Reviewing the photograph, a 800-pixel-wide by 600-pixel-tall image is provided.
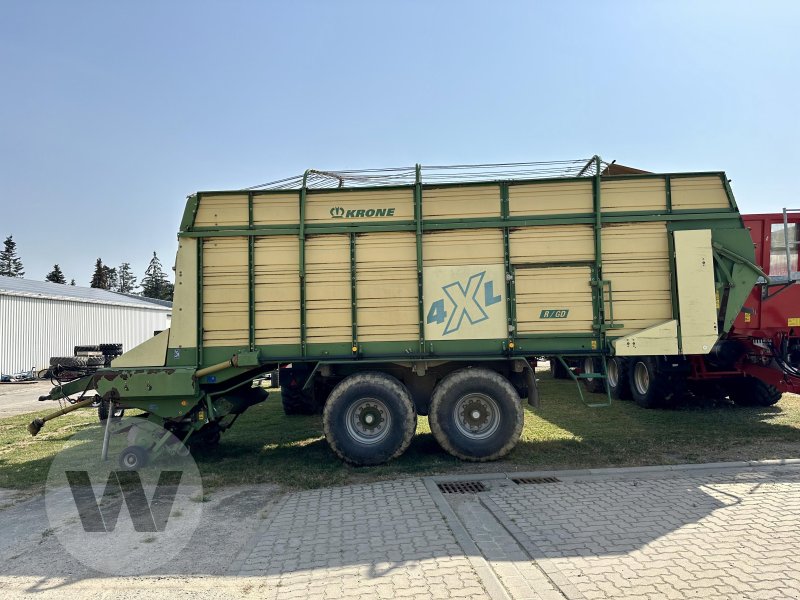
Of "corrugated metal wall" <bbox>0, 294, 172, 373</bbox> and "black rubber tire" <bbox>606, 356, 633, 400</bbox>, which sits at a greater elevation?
"corrugated metal wall" <bbox>0, 294, 172, 373</bbox>

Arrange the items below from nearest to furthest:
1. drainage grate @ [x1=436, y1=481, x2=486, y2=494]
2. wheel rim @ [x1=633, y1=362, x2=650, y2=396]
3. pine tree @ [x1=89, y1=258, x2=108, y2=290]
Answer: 1. drainage grate @ [x1=436, y1=481, x2=486, y2=494]
2. wheel rim @ [x1=633, y1=362, x2=650, y2=396]
3. pine tree @ [x1=89, y1=258, x2=108, y2=290]

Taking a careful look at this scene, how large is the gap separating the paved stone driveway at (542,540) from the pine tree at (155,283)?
273ft

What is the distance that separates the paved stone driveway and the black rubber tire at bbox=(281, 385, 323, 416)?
196cm

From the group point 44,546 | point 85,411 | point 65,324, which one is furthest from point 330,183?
point 65,324

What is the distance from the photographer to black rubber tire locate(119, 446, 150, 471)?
272 inches

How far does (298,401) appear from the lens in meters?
9.41

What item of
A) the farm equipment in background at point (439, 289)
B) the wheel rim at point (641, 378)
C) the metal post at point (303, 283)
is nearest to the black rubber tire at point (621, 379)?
the wheel rim at point (641, 378)

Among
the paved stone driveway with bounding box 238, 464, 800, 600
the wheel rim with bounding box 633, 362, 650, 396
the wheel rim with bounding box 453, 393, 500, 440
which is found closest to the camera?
the paved stone driveway with bounding box 238, 464, 800, 600

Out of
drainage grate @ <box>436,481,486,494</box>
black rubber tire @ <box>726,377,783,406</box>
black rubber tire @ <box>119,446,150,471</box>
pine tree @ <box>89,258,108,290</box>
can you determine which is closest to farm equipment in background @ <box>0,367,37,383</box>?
black rubber tire @ <box>119,446,150,471</box>

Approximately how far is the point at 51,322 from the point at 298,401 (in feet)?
71.8

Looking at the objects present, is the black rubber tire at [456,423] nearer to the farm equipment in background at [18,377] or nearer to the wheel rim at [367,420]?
the wheel rim at [367,420]

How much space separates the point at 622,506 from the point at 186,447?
6073 millimetres

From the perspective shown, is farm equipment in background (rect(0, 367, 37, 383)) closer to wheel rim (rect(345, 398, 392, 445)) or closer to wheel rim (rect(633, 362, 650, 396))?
wheel rim (rect(345, 398, 392, 445))

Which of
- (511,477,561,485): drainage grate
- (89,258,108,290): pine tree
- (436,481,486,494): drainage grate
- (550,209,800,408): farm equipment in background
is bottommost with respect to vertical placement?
(436,481,486,494): drainage grate
